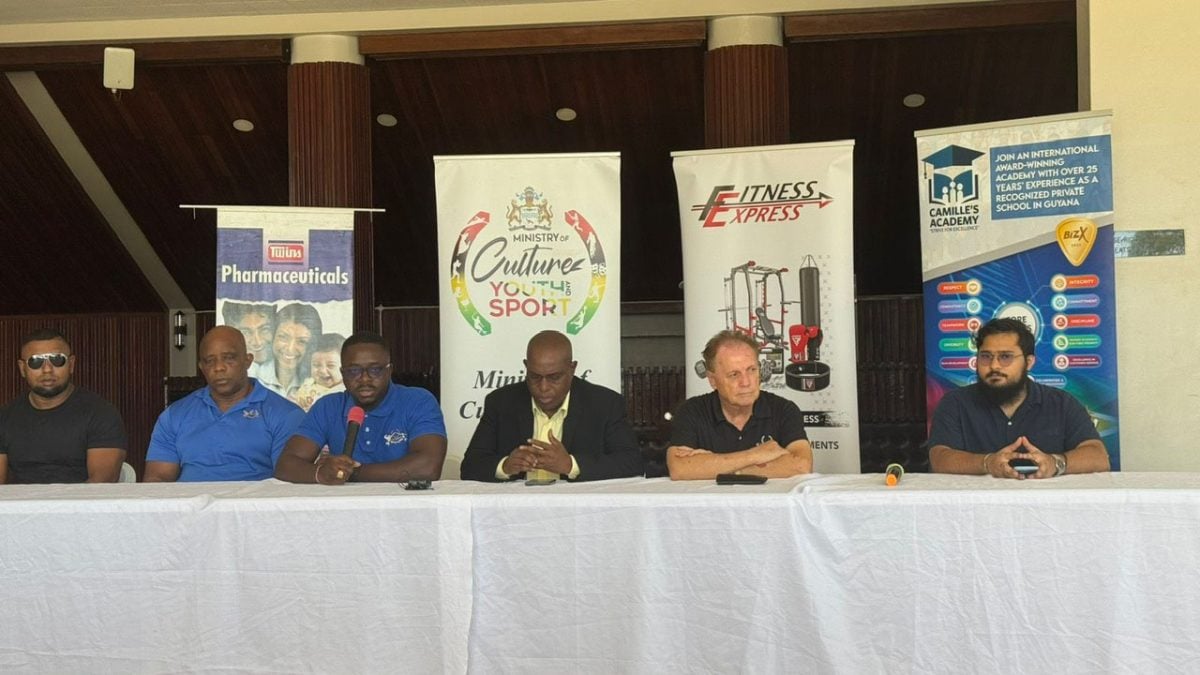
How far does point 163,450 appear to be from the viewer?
4031 mm

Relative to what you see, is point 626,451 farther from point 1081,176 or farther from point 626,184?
point 626,184

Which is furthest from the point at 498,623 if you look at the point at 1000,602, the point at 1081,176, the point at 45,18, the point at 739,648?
the point at 45,18

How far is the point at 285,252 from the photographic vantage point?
562 cm

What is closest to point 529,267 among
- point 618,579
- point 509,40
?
point 509,40

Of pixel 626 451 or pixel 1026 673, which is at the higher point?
pixel 626 451

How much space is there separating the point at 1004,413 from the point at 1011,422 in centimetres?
4

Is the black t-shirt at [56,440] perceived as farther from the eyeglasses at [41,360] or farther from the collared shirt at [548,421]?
the collared shirt at [548,421]

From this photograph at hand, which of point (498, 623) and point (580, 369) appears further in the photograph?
point (580, 369)

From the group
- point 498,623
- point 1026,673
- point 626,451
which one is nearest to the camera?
point 1026,673

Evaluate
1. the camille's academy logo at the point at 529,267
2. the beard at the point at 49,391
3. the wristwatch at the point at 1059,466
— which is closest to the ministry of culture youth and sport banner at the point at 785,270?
the camille's academy logo at the point at 529,267

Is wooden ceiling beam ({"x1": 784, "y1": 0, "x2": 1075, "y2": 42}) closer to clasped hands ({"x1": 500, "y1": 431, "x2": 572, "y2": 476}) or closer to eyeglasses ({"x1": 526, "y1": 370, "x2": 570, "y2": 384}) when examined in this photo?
eyeglasses ({"x1": 526, "y1": 370, "x2": 570, "y2": 384})

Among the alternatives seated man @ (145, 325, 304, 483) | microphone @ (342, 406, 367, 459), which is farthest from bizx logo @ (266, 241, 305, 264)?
microphone @ (342, 406, 367, 459)

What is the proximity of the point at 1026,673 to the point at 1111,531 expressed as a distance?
1.07 feet

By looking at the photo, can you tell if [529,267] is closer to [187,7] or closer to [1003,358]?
[1003,358]
